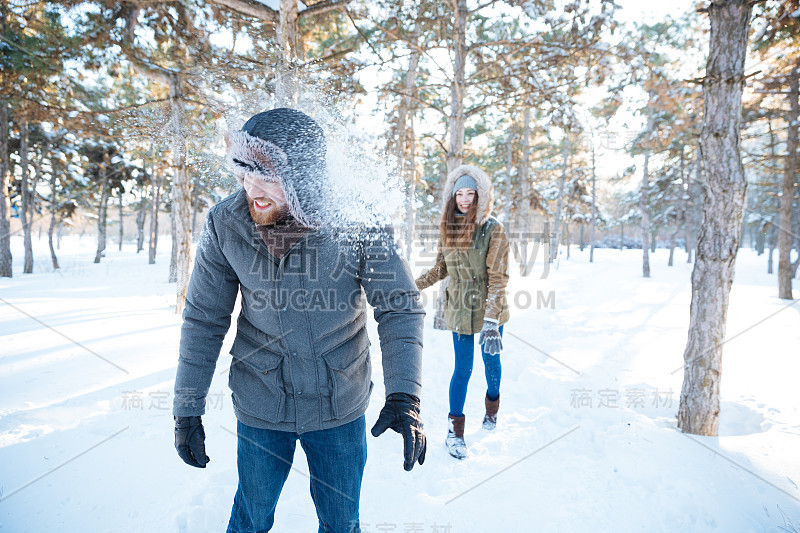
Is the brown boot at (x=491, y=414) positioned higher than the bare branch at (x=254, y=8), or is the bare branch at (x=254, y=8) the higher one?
the bare branch at (x=254, y=8)

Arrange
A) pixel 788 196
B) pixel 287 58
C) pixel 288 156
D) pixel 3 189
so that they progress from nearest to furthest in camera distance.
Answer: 1. pixel 288 156
2. pixel 287 58
3. pixel 788 196
4. pixel 3 189

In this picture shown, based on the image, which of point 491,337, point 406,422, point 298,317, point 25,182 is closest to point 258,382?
point 298,317

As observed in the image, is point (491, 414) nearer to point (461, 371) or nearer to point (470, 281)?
point (461, 371)

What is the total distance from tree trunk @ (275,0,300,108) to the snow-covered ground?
338 cm

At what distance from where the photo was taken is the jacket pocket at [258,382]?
56.9 inches

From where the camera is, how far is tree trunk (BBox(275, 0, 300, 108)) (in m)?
4.43

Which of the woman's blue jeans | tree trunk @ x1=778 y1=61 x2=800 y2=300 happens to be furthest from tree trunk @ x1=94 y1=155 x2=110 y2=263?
tree trunk @ x1=778 y1=61 x2=800 y2=300

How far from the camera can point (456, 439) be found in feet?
9.82

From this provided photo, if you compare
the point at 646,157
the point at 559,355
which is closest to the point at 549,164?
the point at 646,157

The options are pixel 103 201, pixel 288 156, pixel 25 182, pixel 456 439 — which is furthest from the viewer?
pixel 103 201

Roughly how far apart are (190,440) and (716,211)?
396cm

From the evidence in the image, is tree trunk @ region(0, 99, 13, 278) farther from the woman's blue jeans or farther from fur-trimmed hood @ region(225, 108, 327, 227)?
the woman's blue jeans

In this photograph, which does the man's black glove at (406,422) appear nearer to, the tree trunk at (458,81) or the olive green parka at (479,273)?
the olive green parka at (479,273)

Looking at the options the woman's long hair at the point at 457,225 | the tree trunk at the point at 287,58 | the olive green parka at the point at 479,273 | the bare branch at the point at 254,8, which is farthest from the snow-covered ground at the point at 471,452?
the bare branch at the point at 254,8
